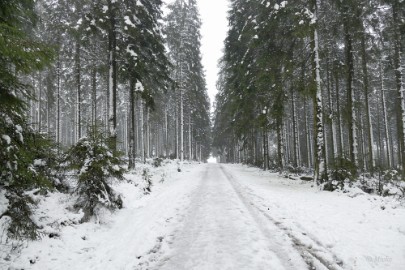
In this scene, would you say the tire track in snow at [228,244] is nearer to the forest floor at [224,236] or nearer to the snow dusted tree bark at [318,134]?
the forest floor at [224,236]

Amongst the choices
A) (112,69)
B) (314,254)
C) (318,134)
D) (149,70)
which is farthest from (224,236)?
(149,70)

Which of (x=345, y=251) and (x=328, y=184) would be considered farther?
(x=328, y=184)

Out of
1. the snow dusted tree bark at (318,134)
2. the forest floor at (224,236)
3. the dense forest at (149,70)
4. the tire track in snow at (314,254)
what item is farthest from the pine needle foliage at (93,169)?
the snow dusted tree bark at (318,134)

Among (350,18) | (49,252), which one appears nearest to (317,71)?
(350,18)

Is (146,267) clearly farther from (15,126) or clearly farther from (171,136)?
(171,136)

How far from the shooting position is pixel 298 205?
28.8ft

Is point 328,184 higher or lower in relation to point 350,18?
lower

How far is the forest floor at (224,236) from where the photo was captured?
15.6 ft

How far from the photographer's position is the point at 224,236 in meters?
5.85

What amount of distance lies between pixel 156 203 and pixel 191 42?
24.9 meters

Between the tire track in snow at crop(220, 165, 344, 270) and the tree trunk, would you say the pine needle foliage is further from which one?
the tree trunk

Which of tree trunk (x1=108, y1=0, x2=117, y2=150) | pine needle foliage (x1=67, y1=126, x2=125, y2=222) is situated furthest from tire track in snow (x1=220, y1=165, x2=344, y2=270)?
tree trunk (x1=108, y1=0, x2=117, y2=150)

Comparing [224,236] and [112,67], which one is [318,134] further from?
[112,67]

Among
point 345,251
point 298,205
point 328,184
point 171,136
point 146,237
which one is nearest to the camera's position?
point 345,251
